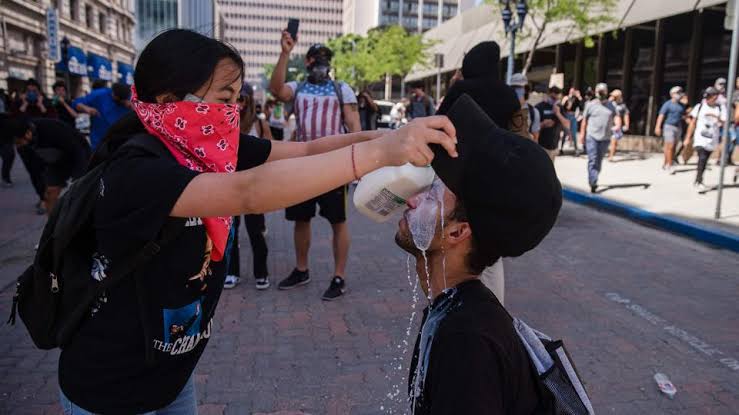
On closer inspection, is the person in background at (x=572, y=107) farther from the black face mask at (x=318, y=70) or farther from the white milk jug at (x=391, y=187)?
the white milk jug at (x=391, y=187)

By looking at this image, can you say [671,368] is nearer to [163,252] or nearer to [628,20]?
[163,252]

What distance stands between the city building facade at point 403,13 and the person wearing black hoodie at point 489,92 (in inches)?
4778

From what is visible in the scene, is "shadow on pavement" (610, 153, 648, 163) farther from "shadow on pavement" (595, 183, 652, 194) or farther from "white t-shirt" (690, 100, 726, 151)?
"white t-shirt" (690, 100, 726, 151)

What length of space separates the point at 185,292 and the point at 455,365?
796 mm

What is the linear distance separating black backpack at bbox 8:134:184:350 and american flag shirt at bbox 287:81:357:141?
3627 millimetres

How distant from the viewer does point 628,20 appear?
20.0 m

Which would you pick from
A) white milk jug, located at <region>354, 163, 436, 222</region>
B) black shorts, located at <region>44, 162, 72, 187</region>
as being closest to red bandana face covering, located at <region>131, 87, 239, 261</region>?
white milk jug, located at <region>354, 163, 436, 222</region>

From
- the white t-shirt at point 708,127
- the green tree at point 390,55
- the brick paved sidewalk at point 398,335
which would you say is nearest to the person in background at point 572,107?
the white t-shirt at point 708,127

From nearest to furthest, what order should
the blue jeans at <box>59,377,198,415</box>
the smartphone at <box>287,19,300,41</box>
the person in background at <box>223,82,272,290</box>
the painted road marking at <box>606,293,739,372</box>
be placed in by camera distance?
the blue jeans at <box>59,377,198,415</box>
the smartphone at <box>287,19,300,41</box>
the painted road marking at <box>606,293,739,372</box>
the person in background at <box>223,82,272,290</box>

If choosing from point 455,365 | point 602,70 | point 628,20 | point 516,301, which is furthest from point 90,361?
point 602,70

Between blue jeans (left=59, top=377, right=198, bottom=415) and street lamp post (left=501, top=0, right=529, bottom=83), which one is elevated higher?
street lamp post (left=501, top=0, right=529, bottom=83)

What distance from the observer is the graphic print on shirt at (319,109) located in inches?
207

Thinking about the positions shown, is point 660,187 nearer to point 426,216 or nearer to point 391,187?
point 426,216

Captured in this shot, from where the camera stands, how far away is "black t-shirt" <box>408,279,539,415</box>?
1.28 m
